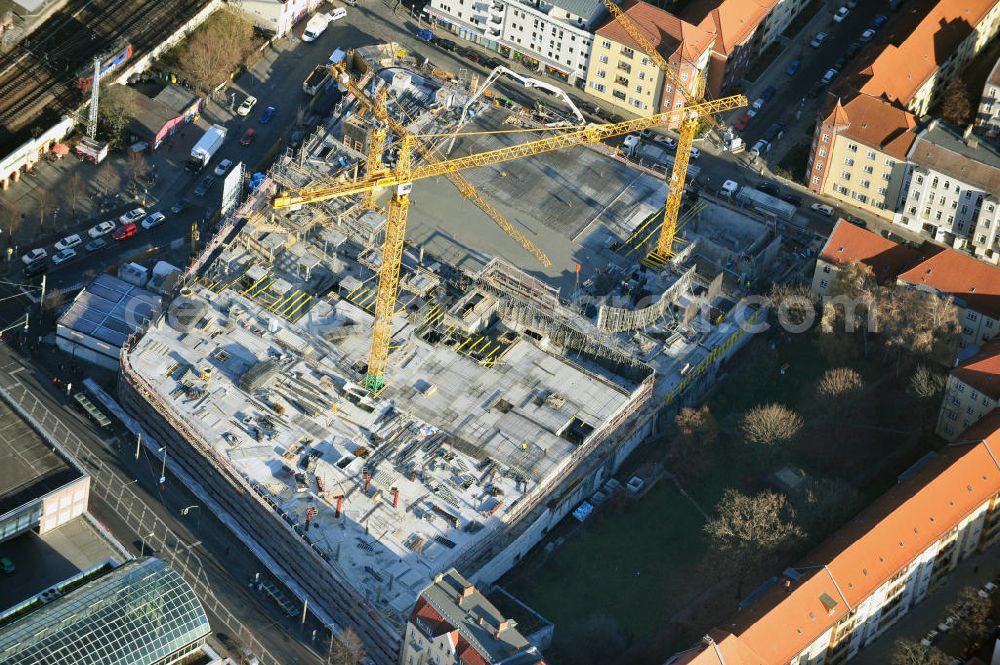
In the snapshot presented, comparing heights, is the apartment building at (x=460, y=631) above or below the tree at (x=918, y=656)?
above

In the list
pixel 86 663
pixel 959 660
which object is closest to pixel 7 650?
pixel 86 663

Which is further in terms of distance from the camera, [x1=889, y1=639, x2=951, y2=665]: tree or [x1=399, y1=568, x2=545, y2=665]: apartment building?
[x1=889, y1=639, x2=951, y2=665]: tree

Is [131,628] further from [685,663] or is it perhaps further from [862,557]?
[862,557]

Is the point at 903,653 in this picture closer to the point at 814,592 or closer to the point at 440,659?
the point at 814,592

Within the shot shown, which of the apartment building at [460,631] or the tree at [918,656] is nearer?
the apartment building at [460,631]
